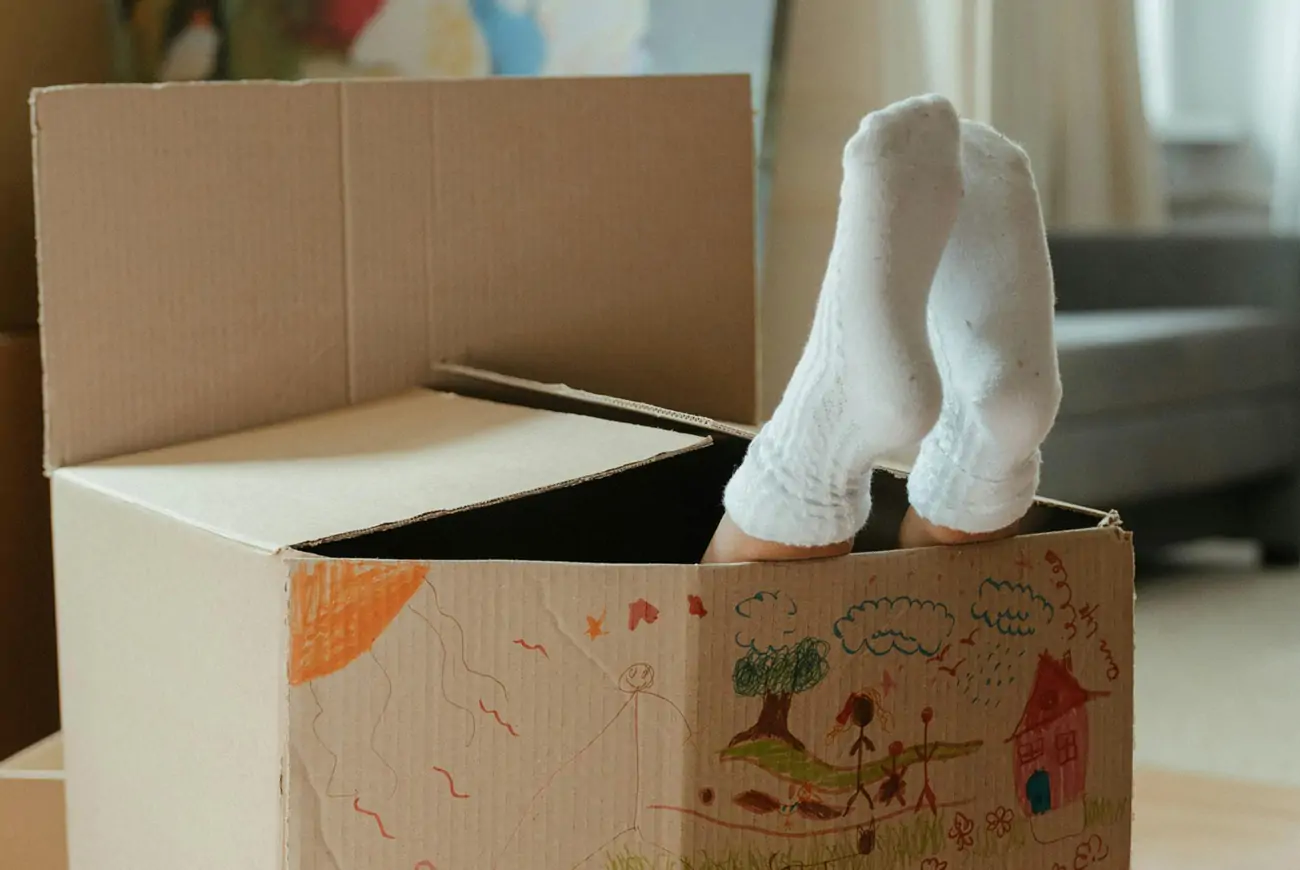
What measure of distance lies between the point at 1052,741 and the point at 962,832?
6 cm

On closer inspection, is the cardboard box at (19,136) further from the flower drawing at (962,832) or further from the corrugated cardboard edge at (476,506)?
the flower drawing at (962,832)

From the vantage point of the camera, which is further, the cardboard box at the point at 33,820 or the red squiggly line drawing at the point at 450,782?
the cardboard box at the point at 33,820

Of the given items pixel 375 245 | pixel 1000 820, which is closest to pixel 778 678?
pixel 1000 820

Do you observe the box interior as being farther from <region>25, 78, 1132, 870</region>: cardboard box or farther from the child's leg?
the child's leg

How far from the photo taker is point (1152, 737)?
5.37ft

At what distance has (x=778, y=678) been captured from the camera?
0.59m

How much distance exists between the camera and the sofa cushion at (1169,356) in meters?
2.00

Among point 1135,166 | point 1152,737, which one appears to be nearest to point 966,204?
point 1152,737

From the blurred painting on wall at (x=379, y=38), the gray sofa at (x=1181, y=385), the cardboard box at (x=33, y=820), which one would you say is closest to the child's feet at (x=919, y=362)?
the cardboard box at (x=33, y=820)

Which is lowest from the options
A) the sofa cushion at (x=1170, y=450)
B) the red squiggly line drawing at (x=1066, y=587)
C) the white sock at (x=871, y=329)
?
the sofa cushion at (x=1170, y=450)

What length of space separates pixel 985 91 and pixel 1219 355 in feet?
2.16

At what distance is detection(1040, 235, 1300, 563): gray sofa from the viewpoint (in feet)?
6.61

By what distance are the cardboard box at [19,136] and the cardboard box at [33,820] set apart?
368mm

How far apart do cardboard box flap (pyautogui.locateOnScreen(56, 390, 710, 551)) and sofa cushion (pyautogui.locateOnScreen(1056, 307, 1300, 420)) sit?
1312mm
